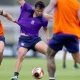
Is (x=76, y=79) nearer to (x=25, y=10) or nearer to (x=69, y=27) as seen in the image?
(x=25, y=10)

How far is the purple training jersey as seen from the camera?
53.3ft

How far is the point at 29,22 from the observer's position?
53.5 feet

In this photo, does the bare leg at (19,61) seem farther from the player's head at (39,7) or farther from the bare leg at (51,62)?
the bare leg at (51,62)

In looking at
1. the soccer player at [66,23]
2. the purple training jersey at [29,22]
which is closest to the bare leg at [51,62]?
the soccer player at [66,23]

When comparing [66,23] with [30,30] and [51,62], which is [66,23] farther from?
[30,30]

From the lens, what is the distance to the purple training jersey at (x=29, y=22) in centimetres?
1623

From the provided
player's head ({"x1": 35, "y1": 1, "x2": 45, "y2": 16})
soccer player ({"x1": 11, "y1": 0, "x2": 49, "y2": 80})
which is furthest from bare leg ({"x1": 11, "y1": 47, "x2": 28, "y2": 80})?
player's head ({"x1": 35, "y1": 1, "x2": 45, "y2": 16})

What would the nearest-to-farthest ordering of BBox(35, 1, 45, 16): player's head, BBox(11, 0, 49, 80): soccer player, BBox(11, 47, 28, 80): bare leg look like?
BBox(35, 1, 45, 16): player's head, BBox(11, 47, 28, 80): bare leg, BBox(11, 0, 49, 80): soccer player

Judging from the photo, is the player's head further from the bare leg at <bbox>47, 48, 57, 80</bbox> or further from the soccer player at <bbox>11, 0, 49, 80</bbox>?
the bare leg at <bbox>47, 48, 57, 80</bbox>

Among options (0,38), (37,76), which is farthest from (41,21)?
(37,76)

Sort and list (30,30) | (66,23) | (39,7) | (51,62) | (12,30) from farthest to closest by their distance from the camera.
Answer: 1. (12,30)
2. (30,30)
3. (39,7)
4. (51,62)
5. (66,23)

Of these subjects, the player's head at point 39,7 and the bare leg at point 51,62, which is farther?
the player's head at point 39,7

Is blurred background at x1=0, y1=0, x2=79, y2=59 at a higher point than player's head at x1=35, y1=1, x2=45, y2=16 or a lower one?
higher

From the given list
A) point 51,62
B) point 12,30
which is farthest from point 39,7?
point 12,30
